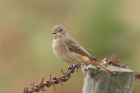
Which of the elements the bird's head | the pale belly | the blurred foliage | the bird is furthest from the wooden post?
the blurred foliage

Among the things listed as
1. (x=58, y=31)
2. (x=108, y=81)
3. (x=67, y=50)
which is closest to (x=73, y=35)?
(x=58, y=31)

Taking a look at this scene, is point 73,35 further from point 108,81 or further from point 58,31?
point 108,81

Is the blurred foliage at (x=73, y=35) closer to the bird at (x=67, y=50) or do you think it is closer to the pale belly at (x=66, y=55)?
the bird at (x=67, y=50)

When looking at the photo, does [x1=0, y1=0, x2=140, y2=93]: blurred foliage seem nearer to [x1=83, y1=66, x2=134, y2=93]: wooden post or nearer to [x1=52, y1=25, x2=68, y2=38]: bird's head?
[x1=52, y1=25, x2=68, y2=38]: bird's head

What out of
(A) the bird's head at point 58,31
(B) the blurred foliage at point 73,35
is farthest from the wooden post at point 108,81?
(B) the blurred foliage at point 73,35

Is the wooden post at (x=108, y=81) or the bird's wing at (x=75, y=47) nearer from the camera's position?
the wooden post at (x=108, y=81)

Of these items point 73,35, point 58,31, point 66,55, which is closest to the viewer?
point 66,55
